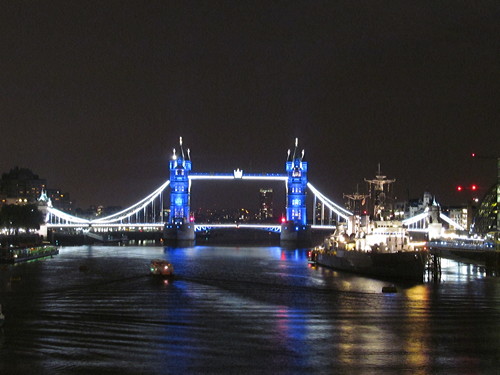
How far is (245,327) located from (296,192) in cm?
12529

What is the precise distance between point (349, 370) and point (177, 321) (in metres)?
11.3

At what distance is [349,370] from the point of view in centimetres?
2222

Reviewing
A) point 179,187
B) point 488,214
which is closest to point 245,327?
point 488,214

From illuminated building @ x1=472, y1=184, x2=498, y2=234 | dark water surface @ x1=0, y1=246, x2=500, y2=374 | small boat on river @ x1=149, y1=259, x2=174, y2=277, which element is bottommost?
dark water surface @ x1=0, y1=246, x2=500, y2=374

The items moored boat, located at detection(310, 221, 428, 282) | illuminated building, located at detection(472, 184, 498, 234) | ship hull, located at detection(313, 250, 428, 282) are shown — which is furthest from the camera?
illuminated building, located at detection(472, 184, 498, 234)

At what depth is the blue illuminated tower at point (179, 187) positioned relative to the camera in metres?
153

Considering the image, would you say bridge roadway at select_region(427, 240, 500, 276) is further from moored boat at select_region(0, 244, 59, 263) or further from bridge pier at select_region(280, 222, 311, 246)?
bridge pier at select_region(280, 222, 311, 246)

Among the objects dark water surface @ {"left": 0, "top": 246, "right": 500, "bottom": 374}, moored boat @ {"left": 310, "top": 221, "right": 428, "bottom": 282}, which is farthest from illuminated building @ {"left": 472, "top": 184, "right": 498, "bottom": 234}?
dark water surface @ {"left": 0, "top": 246, "right": 500, "bottom": 374}

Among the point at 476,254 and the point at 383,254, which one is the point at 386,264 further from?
the point at 476,254

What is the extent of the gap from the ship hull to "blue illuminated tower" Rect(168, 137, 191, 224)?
85888 mm

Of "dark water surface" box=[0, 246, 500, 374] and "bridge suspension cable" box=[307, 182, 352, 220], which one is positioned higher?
"bridge suspension cable" box=[307, 182, 352, 220]

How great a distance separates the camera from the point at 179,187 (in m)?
156

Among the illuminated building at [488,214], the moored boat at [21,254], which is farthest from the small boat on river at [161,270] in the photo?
the illuminated building at [488,214]

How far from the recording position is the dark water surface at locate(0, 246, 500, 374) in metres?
23.0
